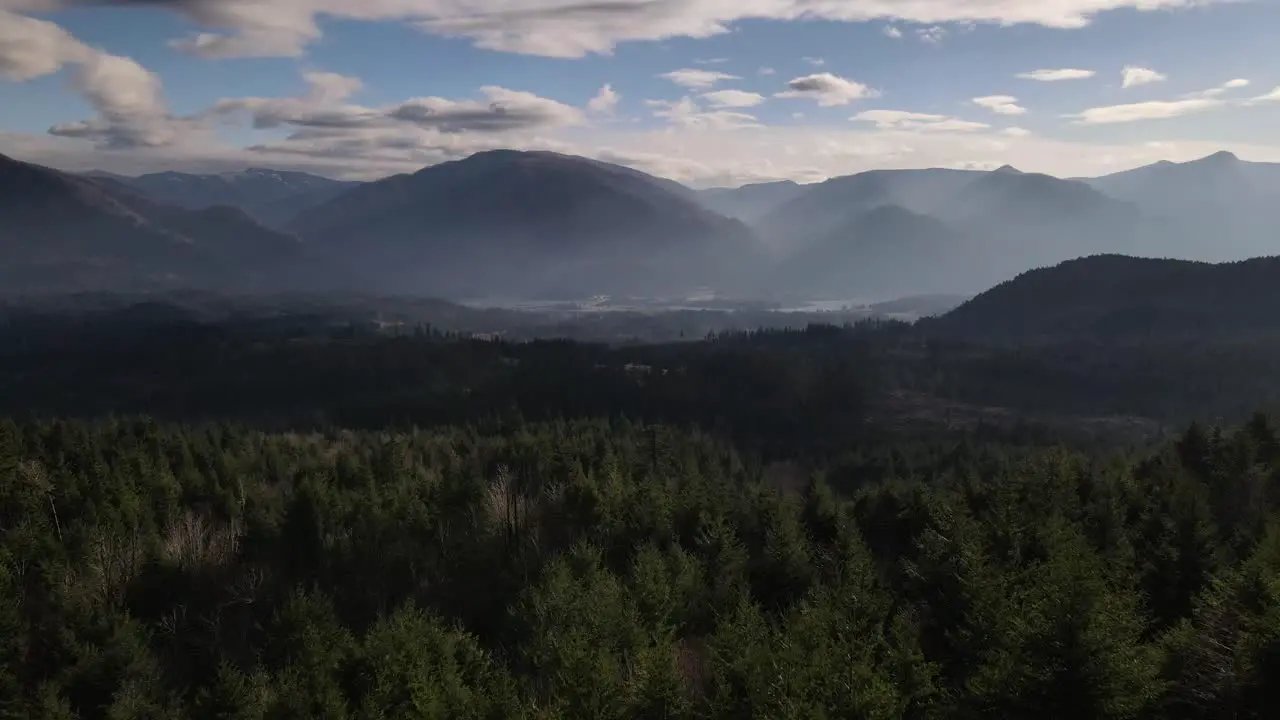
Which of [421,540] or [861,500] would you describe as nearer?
[421,540]

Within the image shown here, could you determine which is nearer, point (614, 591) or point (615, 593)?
point (615, 593)

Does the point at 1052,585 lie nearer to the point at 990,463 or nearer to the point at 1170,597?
the point at 1170,597

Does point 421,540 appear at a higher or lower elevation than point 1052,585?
lower

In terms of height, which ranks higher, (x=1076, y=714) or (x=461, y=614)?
(x=1076, y=714)

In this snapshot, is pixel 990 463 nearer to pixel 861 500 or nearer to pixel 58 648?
pixel 861 500

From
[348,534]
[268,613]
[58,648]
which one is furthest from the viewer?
[348,534]

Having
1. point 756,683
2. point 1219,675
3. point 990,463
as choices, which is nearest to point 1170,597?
point 1219,675

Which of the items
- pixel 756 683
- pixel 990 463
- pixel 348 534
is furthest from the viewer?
pixel 990 463

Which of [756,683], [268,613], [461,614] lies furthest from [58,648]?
[756,683]

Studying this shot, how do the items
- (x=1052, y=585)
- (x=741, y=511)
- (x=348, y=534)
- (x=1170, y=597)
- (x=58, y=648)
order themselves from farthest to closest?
(x=741, y=511)
(x=348, y=534)
(x=1170, y=597)
(x=58, y=648)
(x=1052, y=585)
